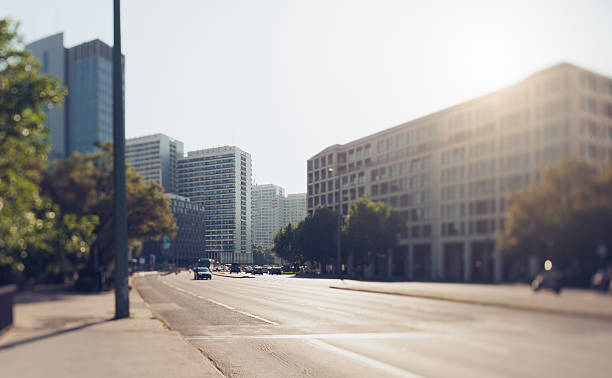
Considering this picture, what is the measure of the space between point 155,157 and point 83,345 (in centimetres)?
326

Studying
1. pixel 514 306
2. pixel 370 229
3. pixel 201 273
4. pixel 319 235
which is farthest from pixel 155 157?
pixel 514 306

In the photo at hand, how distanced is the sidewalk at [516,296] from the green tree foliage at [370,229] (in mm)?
324

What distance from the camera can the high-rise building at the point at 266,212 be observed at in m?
6.21

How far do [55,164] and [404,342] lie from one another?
12.7 ft

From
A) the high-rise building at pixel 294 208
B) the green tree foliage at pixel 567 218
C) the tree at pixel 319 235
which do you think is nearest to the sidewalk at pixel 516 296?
the green tree foliage at pixel 567 218

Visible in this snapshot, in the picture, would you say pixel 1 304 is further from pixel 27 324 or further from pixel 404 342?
pixel 404 342

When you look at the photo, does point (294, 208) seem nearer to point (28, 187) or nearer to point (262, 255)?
point (262, 255)

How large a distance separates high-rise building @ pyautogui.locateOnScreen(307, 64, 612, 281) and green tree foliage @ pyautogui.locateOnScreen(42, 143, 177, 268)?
2884 millimetres

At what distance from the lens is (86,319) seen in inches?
236

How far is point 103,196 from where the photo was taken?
5.25 metres

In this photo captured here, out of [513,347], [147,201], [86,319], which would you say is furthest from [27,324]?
[513,347]

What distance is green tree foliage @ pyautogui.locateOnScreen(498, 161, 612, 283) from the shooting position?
2152mm

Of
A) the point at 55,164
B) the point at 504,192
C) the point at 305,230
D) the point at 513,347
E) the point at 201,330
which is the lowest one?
the point at 201,330

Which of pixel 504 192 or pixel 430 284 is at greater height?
pixel 504 192
